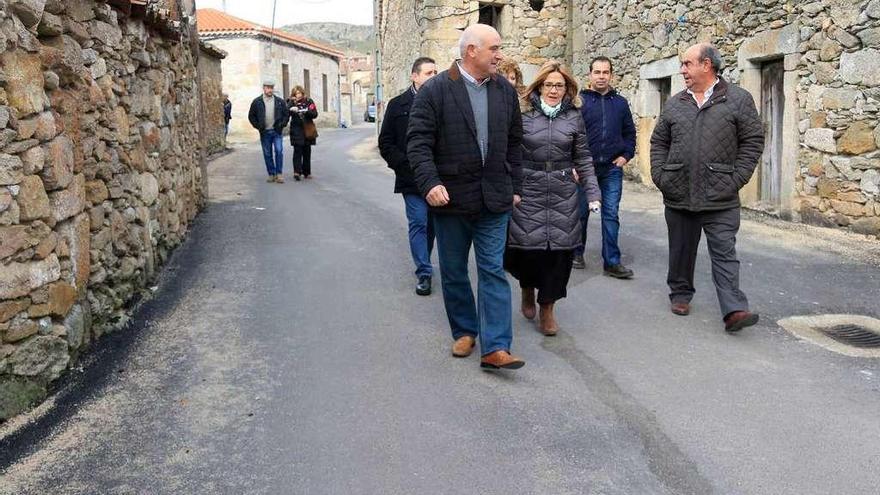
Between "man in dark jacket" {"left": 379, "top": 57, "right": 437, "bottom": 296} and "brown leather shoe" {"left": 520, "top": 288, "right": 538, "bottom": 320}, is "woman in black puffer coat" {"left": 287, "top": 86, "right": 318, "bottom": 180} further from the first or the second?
"brown leather shoe" {"left": 520, "top": 288, "right": 538, "bottom": 320}

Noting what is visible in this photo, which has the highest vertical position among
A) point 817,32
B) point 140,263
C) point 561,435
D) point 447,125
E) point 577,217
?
point 817,32

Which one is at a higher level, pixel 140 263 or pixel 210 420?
pixel 140 263

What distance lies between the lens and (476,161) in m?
4.20

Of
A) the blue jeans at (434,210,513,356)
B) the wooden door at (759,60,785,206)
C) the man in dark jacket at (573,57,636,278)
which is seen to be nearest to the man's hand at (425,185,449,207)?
the blue jeans at (434,210,513,356)

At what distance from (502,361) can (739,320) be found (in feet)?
5.46

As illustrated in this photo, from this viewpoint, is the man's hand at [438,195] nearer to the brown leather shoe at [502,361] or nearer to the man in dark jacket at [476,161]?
the man in dark jacket at [476,161]

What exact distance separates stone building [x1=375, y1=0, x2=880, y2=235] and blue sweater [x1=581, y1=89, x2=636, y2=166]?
3132 mm

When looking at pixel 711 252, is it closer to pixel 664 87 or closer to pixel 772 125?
pixel 772 125

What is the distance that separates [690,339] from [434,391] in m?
1.80

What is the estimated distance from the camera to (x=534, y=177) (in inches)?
190

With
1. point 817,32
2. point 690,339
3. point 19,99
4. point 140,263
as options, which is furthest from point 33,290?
point 817,32

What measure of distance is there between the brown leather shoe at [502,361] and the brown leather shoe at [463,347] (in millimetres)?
284

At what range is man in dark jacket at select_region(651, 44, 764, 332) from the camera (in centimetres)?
495

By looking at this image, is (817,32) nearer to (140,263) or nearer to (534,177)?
(534,177)
